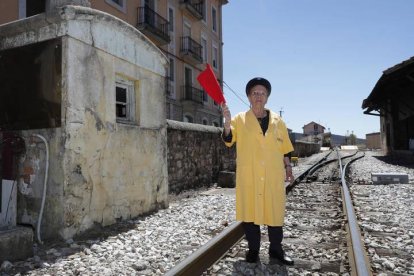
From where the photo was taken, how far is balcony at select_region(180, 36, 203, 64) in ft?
86.7

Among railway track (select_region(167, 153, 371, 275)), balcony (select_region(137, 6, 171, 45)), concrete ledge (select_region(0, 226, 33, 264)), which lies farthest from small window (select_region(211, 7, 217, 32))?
concrete ledge (select_region(0, 226, 33, 264))

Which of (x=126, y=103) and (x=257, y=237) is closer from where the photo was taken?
(x=257, y=237)

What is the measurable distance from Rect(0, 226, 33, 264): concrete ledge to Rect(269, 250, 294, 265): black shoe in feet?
8.15

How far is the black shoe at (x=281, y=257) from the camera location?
11.2 feet

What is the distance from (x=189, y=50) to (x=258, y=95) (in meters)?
23.7

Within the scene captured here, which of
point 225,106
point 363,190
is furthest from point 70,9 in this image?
point 363,190

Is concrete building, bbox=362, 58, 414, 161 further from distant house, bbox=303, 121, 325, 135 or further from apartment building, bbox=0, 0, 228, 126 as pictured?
distant house, bbox=303, 121, 325, 135

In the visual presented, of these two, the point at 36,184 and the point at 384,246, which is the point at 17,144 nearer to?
the point at 36,184

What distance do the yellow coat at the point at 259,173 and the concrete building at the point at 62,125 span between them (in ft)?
7.00

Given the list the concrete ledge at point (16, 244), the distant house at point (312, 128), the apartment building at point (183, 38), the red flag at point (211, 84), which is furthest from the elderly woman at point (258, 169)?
the distant house at point (312, 128)

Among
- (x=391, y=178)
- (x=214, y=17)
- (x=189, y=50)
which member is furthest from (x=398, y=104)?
(x=214, y=17)

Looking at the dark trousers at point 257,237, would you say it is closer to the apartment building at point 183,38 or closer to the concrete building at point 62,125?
the concrete building at point 62,125

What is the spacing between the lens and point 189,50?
26516 millimetres

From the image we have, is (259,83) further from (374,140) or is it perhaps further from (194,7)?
(374,140)
